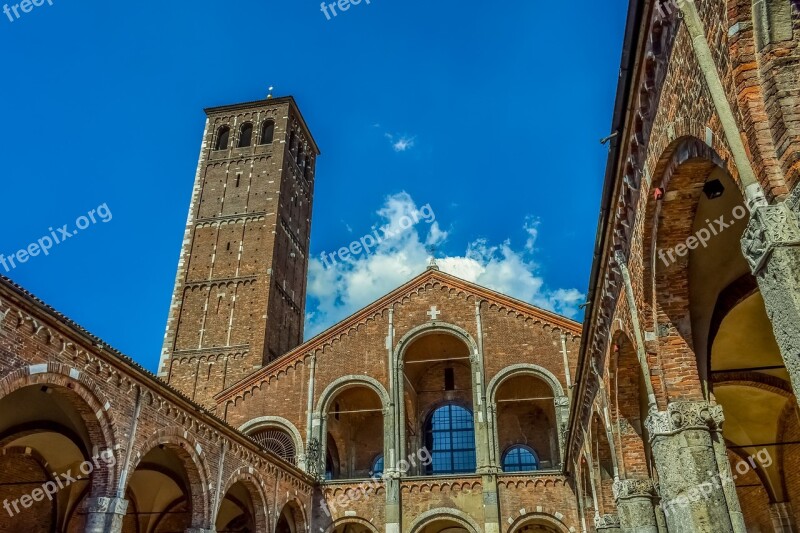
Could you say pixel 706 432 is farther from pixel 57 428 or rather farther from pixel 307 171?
pixel 307 171

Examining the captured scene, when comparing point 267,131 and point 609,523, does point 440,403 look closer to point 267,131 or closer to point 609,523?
point 609,523

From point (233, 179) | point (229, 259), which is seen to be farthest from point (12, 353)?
point (233, 179)

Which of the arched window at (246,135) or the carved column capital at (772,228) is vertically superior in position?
the arched window at (246,135)

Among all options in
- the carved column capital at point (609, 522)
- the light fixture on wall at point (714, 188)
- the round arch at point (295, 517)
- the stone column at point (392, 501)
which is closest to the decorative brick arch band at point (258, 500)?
the round arch at point (295, 517)

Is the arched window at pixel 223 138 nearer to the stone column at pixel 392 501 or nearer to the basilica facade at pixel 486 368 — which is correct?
the basilica facade at pixel 486 368

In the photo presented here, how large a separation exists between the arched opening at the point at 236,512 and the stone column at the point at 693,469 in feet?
44.9

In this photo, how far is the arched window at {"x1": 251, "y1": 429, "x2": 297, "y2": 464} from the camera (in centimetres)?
2264

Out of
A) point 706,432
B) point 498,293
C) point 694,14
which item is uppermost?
point 498,293

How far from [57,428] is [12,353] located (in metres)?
4.43

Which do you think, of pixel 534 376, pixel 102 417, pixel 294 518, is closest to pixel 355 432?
pixel 294 518

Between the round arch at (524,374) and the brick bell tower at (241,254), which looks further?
the brick bell tower at (241,254)

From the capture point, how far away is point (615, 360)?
10883 millimetres

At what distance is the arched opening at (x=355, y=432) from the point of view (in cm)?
2453

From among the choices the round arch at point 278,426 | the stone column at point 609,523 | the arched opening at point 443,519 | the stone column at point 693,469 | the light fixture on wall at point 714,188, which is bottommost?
the stone column at point 693,469
